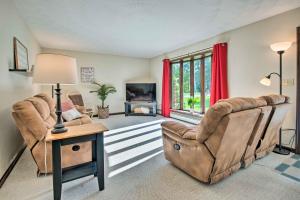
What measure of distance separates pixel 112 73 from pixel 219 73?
3903 mm

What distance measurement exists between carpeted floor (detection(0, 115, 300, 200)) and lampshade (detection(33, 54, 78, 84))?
3.88ft

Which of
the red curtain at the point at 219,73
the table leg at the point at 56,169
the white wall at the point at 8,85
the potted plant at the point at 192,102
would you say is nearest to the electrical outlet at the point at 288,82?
the red curtain at the point at 219,73

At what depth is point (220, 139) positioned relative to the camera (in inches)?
62.6

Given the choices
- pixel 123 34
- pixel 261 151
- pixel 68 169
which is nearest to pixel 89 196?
pixel 68 169

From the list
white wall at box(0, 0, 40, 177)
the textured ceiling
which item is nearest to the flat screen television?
the textured ceiling

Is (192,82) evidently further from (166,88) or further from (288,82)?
(288,82)

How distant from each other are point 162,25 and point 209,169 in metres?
2.70

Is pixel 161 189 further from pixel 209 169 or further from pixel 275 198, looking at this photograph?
pixel 275 198

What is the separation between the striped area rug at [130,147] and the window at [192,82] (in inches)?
59.2

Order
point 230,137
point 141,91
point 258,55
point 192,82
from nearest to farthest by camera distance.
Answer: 1. point 230,137
2. point 258,55
3. point 192,82
4. point 141,91

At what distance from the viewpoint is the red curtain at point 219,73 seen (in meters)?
3.72

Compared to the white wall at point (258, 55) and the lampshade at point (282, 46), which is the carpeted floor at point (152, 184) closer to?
the white wall at point (258, 55)

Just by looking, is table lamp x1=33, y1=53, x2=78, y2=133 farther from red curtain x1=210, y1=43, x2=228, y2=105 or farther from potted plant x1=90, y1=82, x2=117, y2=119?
potted plant x1=90, y1=82, x2=117, y2=119

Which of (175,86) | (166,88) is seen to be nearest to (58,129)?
Answer: (166,88)
